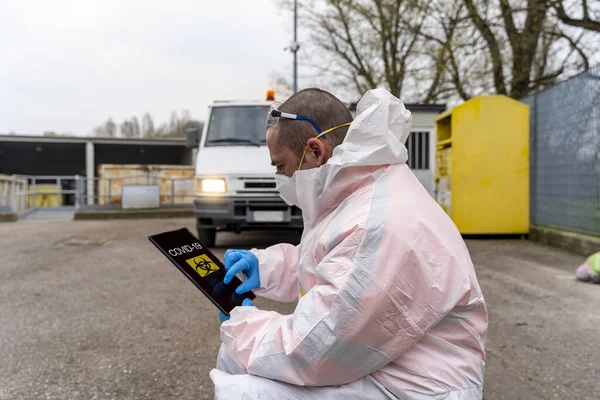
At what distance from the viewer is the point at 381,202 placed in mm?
1324

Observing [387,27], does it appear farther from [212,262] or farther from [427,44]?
[212,262]

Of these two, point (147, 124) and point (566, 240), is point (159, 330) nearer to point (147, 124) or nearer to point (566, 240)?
point (566, 240)

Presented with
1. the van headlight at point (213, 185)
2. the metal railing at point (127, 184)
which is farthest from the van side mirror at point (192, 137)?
the metal railing at point (127, 184)

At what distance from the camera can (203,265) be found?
184cm

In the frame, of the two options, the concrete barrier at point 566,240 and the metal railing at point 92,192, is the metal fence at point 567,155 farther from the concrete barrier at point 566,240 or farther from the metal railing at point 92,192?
the metal railing at point 92,192

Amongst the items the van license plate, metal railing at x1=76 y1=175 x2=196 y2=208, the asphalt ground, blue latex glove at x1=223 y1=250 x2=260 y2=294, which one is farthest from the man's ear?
metal railing at x1=76 y1=175 x2=196 y2=208

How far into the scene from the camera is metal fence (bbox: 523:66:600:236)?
730 centimetres

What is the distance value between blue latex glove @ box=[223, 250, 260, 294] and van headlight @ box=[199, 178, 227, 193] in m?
5.34

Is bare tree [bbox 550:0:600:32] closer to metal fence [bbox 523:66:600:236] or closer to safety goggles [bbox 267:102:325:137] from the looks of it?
metal fence [bbox 523:66:600:236]

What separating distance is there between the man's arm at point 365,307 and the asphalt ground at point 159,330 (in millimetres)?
1697

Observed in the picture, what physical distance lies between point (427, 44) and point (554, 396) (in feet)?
41.8

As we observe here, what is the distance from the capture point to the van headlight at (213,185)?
7.28 meters

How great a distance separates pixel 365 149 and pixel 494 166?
8299 mm

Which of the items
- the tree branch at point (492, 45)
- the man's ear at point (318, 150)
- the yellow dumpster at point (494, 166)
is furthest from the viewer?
the tree branch at point (492, 45)
